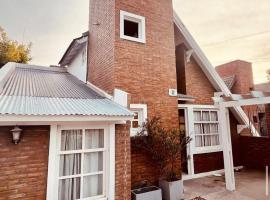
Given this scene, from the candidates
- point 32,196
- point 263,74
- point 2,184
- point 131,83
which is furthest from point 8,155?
point 263,74

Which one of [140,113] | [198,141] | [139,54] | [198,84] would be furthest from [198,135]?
[139,54]

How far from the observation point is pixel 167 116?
8023 mm

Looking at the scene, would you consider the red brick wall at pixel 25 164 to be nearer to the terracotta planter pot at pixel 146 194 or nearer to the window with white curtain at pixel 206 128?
the terracotta planter pot at pixel 146 194

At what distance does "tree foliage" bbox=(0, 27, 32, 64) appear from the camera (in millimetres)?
20516

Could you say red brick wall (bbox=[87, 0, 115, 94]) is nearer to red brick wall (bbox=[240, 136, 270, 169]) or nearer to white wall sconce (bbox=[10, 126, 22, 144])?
white wall sconce (bbox=[10, 126, 22, 144])

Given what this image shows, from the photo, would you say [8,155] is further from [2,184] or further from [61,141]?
[61,141]

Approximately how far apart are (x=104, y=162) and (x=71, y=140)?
47.7 inches

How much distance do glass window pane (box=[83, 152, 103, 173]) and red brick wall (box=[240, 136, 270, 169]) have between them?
909 centimetres

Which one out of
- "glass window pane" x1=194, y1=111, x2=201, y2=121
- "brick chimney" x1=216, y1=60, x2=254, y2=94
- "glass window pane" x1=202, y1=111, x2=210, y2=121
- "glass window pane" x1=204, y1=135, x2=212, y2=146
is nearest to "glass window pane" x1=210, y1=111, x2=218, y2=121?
"glass window pane" x1=202, y1=111, x2=210, y2=121

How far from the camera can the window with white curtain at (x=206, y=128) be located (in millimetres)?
9734

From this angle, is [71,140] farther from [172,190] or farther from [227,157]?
[227,157]

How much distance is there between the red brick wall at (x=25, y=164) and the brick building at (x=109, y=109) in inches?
0.9

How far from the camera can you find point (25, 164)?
470 cm

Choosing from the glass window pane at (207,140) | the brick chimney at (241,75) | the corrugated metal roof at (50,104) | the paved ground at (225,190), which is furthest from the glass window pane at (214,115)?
the brick chimney at (241,75)
